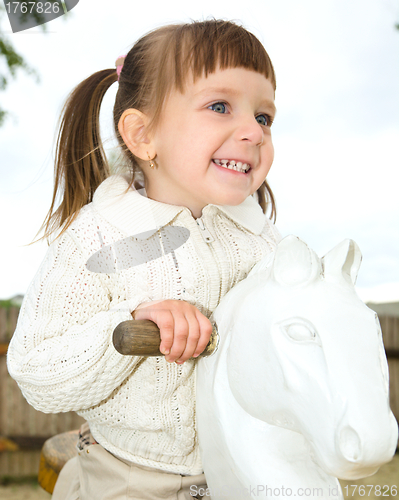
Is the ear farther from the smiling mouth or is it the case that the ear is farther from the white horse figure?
the white horse figure

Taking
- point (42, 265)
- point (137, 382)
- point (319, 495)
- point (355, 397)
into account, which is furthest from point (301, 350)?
point (42, 265)

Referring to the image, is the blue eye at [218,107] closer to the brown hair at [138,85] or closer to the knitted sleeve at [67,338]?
the brown hair at [138,85]

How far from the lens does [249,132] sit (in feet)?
1.99

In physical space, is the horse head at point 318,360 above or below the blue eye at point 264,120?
below

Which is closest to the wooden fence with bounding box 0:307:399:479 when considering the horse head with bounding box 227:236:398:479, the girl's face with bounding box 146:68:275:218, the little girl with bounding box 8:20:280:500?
the little girl with bounding box 8:20:280:500

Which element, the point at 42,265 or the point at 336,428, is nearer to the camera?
the point at 336,428

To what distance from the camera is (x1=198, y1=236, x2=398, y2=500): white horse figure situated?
421 mm

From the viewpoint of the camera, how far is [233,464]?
0.52 metres

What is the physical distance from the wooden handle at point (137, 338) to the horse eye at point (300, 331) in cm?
14

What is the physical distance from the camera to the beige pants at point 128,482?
71cm

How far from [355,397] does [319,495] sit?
0.49ft

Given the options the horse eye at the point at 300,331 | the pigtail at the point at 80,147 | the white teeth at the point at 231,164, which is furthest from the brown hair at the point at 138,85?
the horse eye at the point at 300,331

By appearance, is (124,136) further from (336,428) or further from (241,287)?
(336,428)

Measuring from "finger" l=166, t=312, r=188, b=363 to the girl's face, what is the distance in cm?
19
